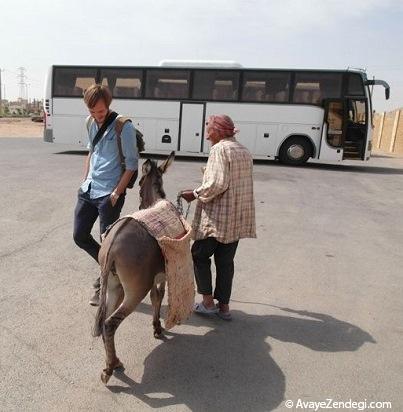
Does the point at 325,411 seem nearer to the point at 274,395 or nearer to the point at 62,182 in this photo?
the point at 274,395

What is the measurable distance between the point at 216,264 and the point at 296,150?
38.7 feet

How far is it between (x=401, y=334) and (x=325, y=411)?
51.0 inches

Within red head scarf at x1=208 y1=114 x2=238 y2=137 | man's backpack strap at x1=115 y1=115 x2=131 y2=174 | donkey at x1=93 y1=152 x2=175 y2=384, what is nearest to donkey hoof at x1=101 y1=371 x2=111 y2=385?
donkey at x1=93 y1=152 x2=175 y2=384

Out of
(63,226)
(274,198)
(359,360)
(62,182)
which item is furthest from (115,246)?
(62,182)

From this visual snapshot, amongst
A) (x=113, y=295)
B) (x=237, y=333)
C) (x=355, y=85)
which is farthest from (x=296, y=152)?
(x=113, y=295)

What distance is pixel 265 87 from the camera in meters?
14.8

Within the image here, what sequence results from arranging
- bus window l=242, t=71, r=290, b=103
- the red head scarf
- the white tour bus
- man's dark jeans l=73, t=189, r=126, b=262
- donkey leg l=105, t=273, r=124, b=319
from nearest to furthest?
donkey leg l=105, t=273, r=124, b=319 → the red head scarf → man's dark jeans l=73, t=189, r=126, b=262 → the white tour bus → bus window l=242, t=71, r=290, b=103

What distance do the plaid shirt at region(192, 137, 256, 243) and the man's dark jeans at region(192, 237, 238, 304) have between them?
10cm

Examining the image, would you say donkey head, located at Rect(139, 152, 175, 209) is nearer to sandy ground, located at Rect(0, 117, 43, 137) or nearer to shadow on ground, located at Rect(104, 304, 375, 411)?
shadow on ground, located at Rect(104, 304, 375, 411)

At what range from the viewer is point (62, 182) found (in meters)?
9.53

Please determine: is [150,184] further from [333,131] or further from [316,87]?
[316,87]

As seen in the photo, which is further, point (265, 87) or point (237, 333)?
point (265, 87)

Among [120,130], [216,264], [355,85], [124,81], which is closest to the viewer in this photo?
[120,130]

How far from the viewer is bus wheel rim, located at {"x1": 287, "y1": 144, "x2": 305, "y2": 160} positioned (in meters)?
14.8
